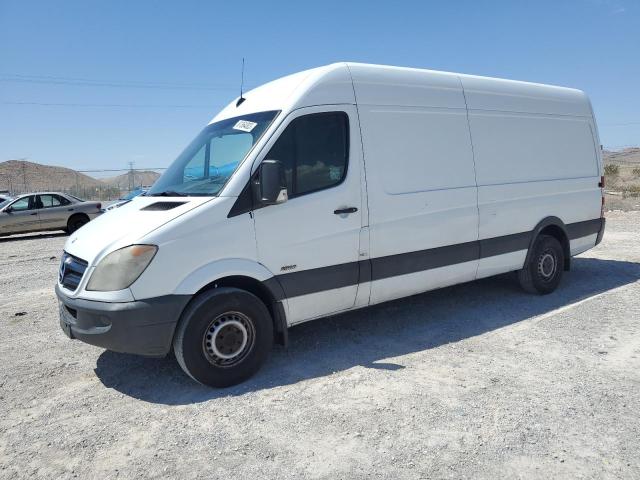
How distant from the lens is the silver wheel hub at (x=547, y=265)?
251 inches

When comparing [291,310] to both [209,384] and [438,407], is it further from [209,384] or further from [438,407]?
[438,407]

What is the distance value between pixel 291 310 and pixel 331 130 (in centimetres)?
163

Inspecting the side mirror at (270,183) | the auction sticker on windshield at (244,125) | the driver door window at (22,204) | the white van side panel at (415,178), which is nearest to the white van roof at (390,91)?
the white van side panel at (415,178)

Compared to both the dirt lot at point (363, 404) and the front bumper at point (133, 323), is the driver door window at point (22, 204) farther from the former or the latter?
the front bumper at point (133, 323)

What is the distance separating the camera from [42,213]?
1620 centimetres

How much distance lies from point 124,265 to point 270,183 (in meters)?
1.24

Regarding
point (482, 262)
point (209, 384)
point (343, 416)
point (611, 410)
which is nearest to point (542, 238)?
point (482, 262)

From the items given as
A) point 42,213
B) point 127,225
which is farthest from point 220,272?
point 42,213

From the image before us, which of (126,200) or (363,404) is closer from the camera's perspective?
(363,404)

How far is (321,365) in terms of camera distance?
14.2ft

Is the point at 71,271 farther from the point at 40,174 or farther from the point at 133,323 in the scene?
the point at 40,174

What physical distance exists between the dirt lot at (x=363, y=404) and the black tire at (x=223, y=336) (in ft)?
0.48

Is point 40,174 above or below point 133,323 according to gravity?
above

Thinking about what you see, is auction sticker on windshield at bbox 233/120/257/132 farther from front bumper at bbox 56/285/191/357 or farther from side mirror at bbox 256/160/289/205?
front bumper at bbox 56/285/191/357
